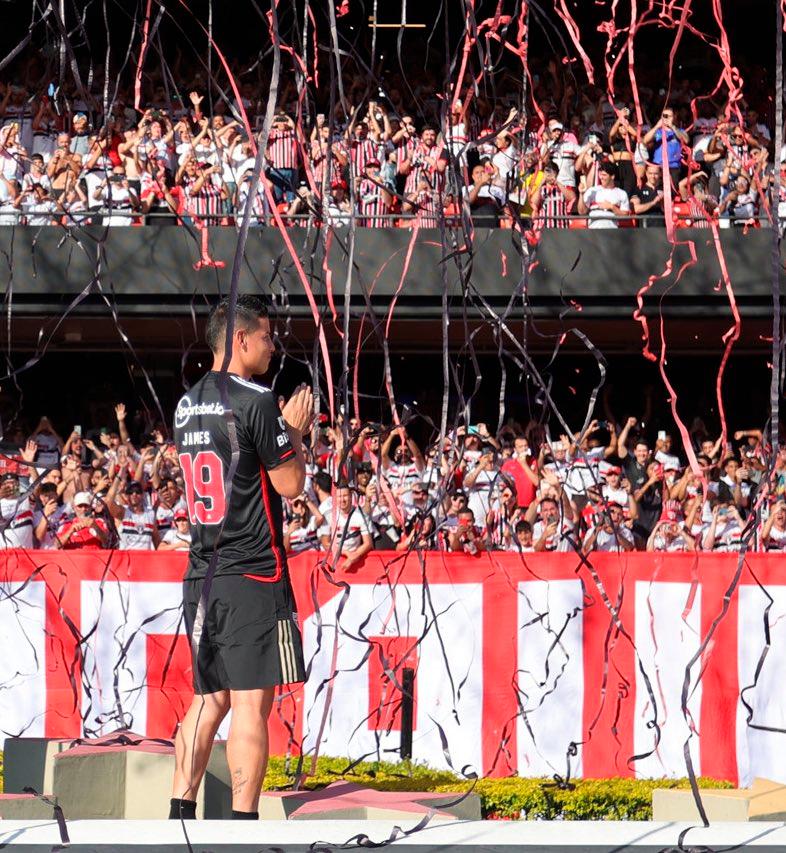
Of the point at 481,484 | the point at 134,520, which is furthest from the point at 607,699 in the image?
the point at 134,520

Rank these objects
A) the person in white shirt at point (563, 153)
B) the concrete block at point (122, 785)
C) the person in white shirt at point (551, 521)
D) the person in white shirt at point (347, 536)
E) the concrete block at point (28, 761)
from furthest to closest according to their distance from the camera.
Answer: the person in white shirt at point (563, 153) < the person in white shirt at point (551, 521) < the person in white shirt at point (347, 536) < the concrete block at point (28, 761) < the concrete block at point (122, 785)

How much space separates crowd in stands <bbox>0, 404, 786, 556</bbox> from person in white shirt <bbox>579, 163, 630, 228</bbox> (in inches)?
83.4

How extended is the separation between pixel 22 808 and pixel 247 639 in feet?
2.49

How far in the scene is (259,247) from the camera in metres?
11.6

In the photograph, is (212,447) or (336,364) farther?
(336,364)

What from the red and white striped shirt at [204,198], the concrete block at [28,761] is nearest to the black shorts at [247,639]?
the concrete block at [28,761]

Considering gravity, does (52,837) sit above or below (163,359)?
below

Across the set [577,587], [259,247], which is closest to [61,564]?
[577,587]

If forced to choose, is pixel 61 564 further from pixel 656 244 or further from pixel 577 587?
pixel 656 244

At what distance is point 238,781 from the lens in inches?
137

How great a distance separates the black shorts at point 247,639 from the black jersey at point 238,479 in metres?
0.05

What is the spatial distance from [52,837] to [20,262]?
402 inches

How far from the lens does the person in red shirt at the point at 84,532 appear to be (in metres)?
7.96

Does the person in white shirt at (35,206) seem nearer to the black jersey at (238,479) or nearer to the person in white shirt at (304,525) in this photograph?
the person in white shirt at (304,525)
